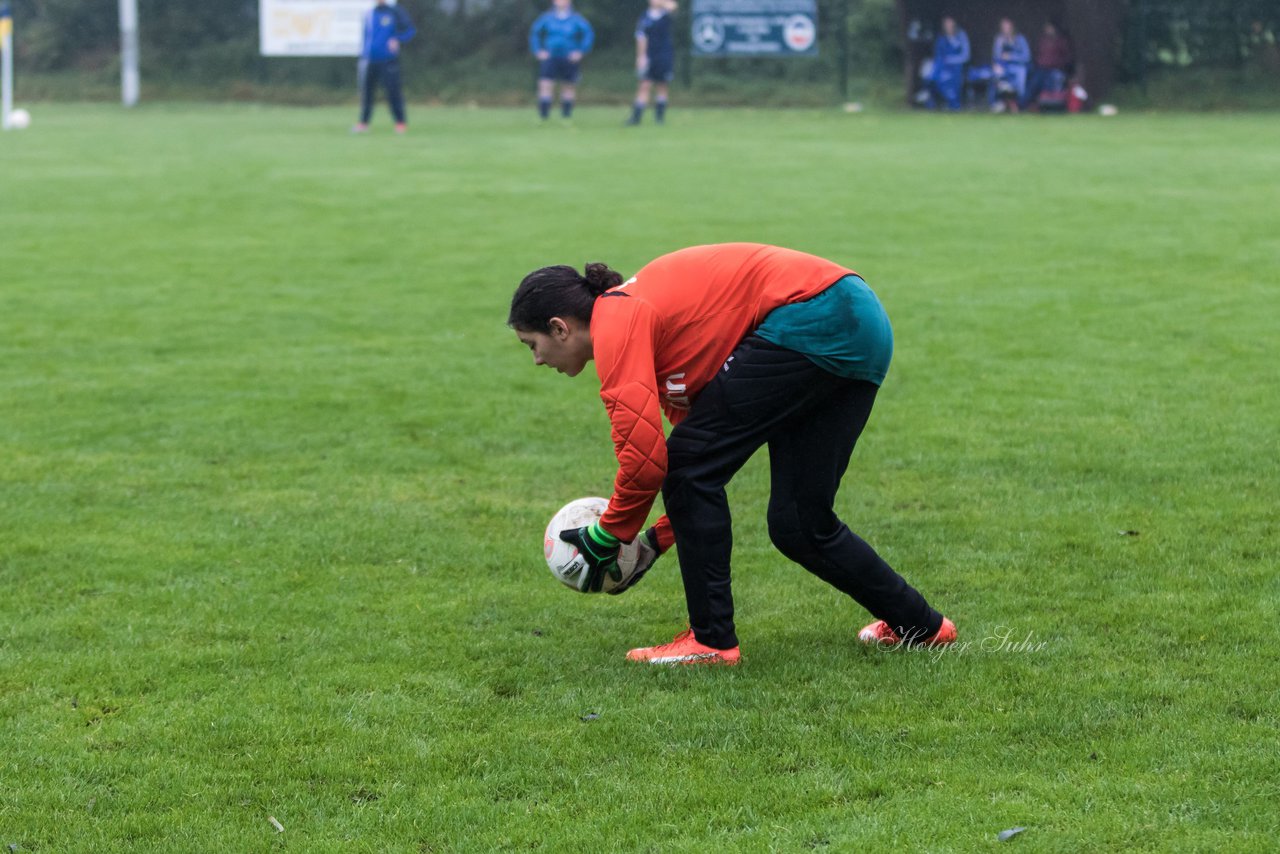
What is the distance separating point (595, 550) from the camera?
16.7 feet

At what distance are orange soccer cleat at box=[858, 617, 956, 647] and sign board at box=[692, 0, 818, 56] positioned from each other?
34810 millimetres

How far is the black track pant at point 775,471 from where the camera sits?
496 cm

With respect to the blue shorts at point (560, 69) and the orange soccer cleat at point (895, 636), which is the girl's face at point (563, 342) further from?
the blue shorts at point (560, 69)

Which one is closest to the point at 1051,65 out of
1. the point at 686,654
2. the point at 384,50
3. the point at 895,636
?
the point at 384,50

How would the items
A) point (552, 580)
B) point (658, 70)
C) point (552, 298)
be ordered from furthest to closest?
point (658, 70) < point (552, 580) < point (552, 298)

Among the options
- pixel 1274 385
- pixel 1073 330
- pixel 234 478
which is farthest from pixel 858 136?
pixel 234 478

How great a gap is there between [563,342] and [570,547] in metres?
0.72

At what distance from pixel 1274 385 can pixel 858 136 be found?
19.7 metres

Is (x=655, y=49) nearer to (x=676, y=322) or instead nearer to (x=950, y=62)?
(x=950, y=62)

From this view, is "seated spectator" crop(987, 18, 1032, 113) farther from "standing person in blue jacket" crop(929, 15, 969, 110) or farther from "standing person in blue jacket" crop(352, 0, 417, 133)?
"standing person in blue jacket" crop(352, 0, 417, 133)

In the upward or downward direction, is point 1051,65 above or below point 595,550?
above

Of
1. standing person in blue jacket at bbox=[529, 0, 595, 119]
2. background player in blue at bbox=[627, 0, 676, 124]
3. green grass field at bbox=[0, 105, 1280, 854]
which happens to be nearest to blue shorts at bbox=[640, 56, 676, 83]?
background player in blue at bbox=[627, 0, 676, 124]

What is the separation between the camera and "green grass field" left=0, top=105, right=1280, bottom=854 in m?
4.23

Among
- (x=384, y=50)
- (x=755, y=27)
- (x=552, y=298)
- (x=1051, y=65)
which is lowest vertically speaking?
(x=552, y=298)
